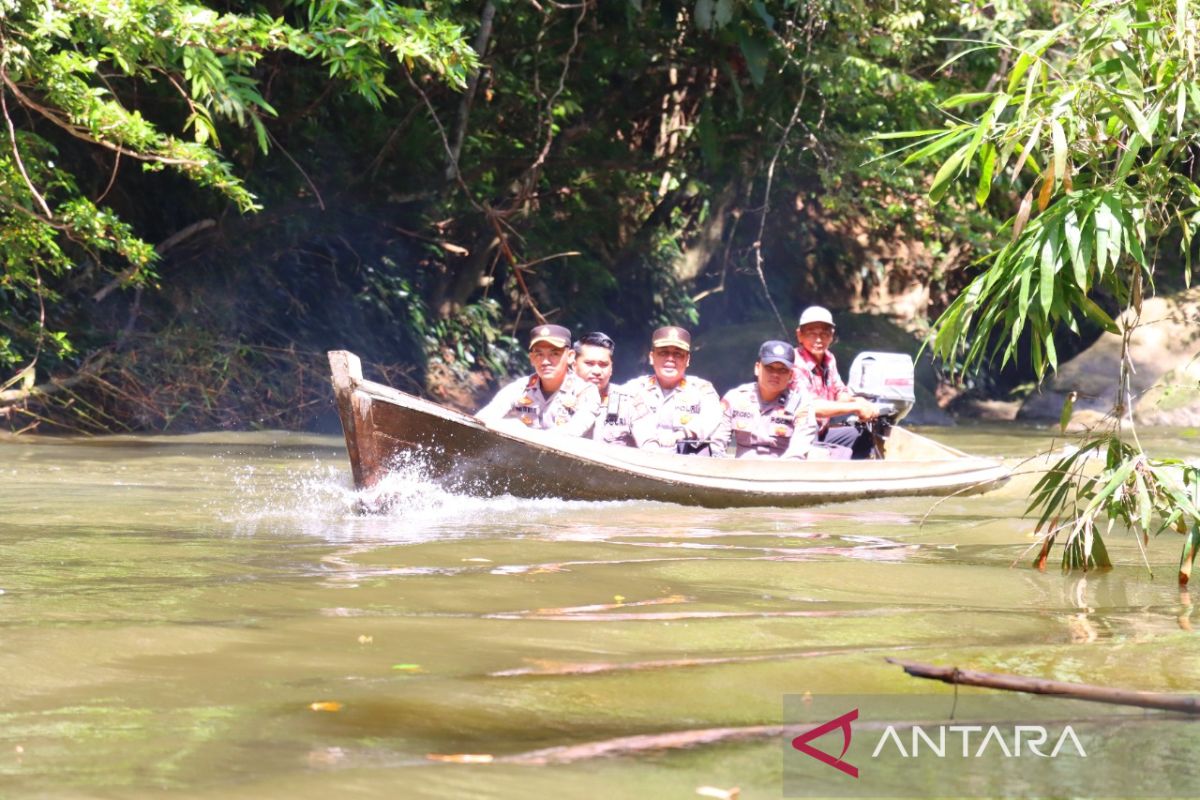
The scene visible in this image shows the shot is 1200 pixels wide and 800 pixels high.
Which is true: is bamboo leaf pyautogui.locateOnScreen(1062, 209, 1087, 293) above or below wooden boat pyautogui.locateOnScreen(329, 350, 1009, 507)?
above

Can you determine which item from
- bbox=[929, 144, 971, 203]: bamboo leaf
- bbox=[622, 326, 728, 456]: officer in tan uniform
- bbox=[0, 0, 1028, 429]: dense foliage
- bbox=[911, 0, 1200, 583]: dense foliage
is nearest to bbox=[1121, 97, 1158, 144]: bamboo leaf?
bbox=[911, 0, 1200, 583]: dense foliage

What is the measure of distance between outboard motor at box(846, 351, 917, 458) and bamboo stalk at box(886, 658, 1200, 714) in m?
5.67

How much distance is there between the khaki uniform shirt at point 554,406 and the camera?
27.3 ft

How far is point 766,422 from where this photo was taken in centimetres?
870

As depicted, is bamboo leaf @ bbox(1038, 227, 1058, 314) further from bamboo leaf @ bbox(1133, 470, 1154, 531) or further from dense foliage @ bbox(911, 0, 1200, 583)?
bamboo leaf @ bbox(1133, 470, 1154, 531)

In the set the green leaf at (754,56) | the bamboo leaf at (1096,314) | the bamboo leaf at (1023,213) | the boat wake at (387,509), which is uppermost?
the green leaf at (754,56)

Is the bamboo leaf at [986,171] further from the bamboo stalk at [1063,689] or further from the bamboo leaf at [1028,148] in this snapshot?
the bamboo stalk at [1063,689]

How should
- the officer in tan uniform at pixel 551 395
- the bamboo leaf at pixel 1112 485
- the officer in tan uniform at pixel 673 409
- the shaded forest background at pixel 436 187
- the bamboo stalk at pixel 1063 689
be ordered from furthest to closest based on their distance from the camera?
the shaded forest background at pixel 436 187 < the officer in tan uniform at pixel 673 409 < the officer in tan uniform at pixel 551 395 < the bamboo leaf at pixel 1112 485 < the bamboo stalk at pixel 1063 689

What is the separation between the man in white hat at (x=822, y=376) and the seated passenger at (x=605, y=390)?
3.72 feet

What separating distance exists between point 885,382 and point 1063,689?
5.85 meters

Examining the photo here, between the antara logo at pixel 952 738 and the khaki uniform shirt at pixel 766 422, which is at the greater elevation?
the khaki uniform shirt at pixel 766 422

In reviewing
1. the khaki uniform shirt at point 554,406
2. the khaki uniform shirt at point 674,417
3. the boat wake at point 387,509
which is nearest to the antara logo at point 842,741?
the boat wake at point 387,509

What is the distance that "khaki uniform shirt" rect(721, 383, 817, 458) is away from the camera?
28.1ft

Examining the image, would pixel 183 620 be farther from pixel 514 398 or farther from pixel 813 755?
pixel 514 398
